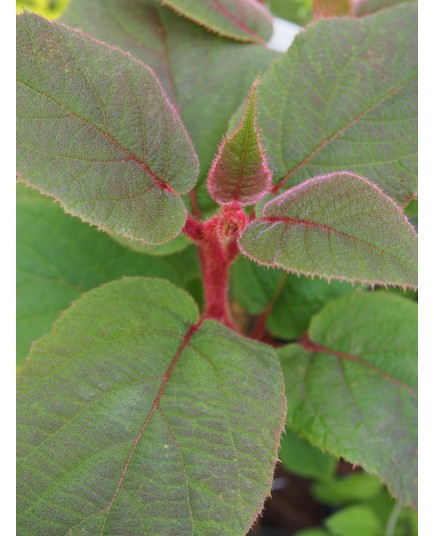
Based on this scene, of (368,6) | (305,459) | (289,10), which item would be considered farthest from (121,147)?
(289,10)

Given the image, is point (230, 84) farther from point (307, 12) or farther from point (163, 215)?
point (307, 12)

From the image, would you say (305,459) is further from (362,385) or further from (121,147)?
(121,147)

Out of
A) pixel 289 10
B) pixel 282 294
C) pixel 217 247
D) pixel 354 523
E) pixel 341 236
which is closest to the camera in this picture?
pixel 341 236

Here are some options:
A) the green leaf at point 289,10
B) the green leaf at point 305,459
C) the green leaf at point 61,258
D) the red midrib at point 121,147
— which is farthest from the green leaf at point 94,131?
the green leaf at point 289,10

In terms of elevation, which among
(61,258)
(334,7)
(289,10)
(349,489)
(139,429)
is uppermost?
(334,7)

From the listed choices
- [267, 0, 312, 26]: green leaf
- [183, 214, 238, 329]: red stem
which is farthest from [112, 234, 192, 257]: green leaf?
[267, 0, 312, 26]: green leaf

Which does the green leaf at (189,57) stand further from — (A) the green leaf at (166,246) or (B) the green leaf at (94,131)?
(B) the green leaf at (94,131)

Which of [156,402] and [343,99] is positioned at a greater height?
[343,99]
